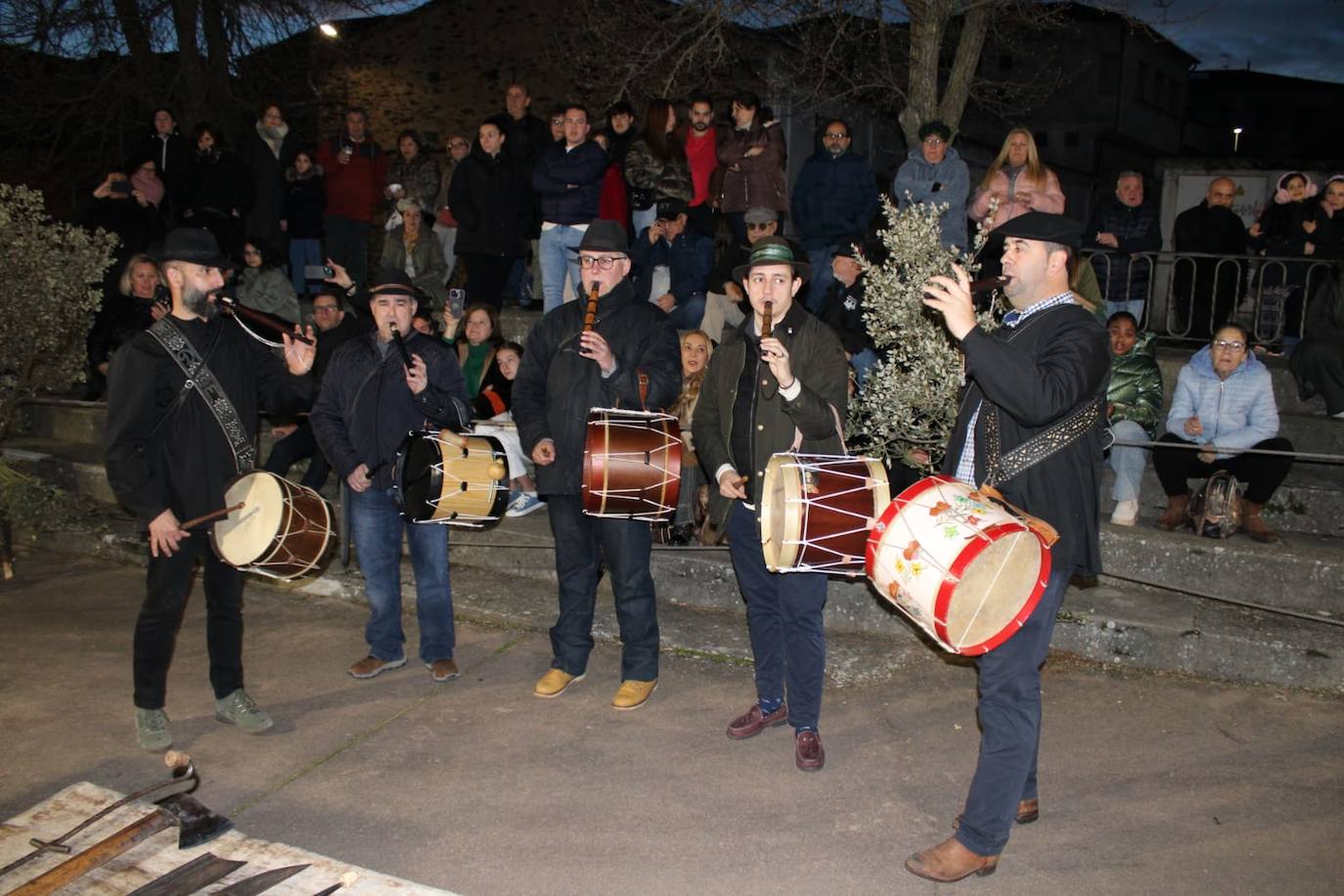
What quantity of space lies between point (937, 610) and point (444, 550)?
114 inches

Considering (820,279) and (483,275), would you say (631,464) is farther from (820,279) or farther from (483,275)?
(483,275)

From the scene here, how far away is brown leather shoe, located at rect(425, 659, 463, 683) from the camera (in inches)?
227

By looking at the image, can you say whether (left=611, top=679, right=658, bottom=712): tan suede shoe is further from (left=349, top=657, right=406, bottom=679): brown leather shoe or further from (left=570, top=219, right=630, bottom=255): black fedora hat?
(left=570, top=219, right=630, bottom=255): black fedora hat

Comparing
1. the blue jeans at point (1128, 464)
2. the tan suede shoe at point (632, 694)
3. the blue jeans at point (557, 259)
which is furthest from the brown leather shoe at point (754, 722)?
the blue jeans at point (557, 259)

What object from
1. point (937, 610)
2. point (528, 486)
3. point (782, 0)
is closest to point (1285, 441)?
point (937, 610)

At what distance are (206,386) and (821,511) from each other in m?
2.70

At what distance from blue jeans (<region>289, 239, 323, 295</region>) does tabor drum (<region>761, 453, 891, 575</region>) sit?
351 inches

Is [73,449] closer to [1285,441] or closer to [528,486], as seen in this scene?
[528,486]

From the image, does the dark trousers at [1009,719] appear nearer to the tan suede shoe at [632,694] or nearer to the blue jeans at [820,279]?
the tan suede shoe at [632,694]

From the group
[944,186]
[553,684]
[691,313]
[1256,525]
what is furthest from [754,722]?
[944,186]

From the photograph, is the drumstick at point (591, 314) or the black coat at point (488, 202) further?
the black coat at point (488, 202)

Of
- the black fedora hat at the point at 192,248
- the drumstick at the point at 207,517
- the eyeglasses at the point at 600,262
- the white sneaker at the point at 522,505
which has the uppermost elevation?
the black fedora hat at the point at 192,248

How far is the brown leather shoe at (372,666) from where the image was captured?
580cm

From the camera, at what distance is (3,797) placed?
456 centimetres
